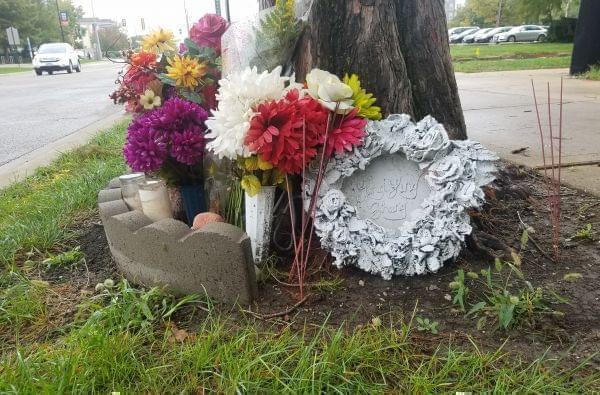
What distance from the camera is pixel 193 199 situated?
96.0 inches

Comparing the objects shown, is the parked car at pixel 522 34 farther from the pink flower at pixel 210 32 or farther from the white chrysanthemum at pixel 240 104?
the white chrysanthemum at pixel 240 104

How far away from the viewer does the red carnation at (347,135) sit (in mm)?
1854

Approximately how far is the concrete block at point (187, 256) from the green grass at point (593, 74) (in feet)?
37.0

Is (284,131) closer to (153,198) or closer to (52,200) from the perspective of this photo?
(153,198)

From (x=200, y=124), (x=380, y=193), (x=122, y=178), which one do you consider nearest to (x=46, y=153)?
(x=122, y=178)

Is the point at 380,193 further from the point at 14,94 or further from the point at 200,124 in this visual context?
the point at 14,94

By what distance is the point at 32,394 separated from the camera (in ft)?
4.29

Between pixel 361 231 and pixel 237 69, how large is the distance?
0.93 metres

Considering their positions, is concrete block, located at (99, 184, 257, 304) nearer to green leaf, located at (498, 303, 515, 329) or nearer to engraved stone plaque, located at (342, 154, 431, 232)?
engraved stone plaque, located at (342, 154, 431, 232)

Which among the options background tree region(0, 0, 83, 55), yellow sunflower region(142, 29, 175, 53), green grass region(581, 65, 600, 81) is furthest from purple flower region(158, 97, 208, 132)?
background tree region(0, 0, 83, 55)

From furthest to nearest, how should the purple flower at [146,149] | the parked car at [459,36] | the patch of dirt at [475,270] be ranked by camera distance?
the parked car at [459,36]
the purple flower at [146,149]
the patch of dirt at [475,270]

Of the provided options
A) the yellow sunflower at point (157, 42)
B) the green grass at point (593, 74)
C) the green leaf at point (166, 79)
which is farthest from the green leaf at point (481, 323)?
the green grass at point (593, 74)

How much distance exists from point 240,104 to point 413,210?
83 centimetres

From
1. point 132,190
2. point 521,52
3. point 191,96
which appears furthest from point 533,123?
point 521,52
